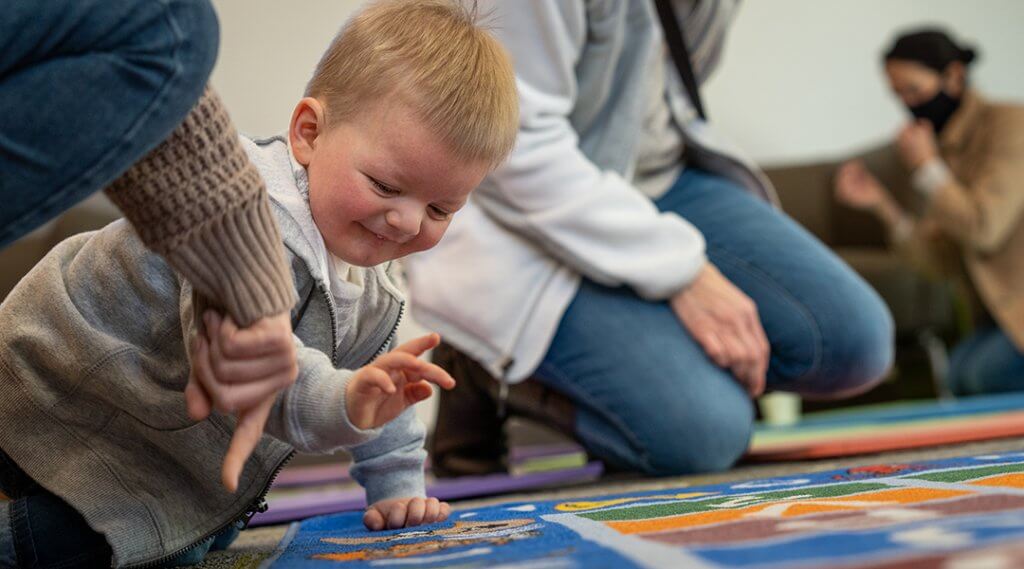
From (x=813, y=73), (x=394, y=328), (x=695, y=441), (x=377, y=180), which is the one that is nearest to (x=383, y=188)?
(x=377, y=180)

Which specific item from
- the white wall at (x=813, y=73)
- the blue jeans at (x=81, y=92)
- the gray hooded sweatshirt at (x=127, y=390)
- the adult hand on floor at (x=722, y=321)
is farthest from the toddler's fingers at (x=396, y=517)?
the white wall at (x=813, y=73)

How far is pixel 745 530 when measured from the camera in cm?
53

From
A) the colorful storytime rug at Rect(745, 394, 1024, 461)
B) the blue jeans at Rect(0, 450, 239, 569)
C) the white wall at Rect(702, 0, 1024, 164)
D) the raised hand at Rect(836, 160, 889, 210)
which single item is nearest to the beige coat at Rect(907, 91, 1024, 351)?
the raised hand at Rect(836, 160, 889, 210)

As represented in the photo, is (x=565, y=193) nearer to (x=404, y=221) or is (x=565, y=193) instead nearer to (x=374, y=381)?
(x=404, y=221)

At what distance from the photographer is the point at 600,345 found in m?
1.15

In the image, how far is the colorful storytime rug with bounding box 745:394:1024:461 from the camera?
1.25m

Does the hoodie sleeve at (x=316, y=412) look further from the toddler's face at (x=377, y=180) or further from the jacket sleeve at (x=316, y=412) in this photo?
the toddler's face at (x=377, y=180)

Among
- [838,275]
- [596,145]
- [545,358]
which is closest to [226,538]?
[545,358]

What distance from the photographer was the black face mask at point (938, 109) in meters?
2.49

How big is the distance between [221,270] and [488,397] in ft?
2.54

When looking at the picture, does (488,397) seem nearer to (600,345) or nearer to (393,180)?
(600,345)

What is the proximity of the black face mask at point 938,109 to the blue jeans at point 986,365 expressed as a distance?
507mm

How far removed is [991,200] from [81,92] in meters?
2.25

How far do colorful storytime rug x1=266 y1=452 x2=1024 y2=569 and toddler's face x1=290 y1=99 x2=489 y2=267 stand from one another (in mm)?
195
